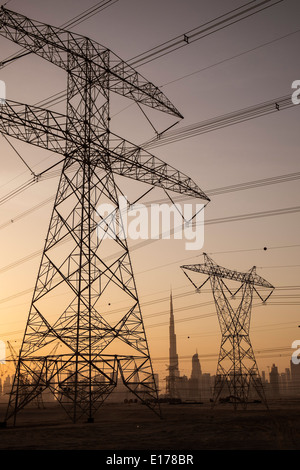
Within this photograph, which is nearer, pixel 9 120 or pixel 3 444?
pixel 3 444

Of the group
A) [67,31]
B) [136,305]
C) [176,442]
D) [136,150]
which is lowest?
[176,442]

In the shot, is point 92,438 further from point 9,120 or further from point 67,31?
point 67,31

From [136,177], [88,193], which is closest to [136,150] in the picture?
[136,177]

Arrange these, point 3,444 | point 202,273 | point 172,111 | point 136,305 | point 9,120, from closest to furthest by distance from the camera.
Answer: point 3,444
point 9,120
point 136,305
point 172,111
point 202,273

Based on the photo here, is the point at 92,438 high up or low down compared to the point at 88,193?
down
